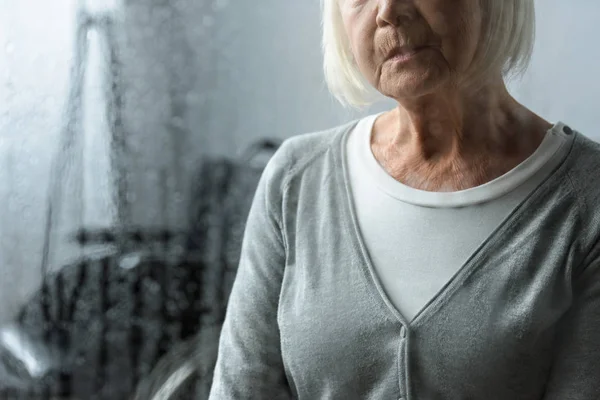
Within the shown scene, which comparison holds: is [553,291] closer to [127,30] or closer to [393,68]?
[393,68]

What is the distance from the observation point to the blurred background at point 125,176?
1016 millimetres

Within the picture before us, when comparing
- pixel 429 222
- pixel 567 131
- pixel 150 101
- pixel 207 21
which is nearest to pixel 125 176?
pixel 150 101

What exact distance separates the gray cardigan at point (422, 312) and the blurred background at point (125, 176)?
0.74ft

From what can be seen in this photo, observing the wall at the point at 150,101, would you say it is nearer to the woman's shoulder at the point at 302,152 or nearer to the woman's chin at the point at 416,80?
the woman's shoulder at the point at 302,152

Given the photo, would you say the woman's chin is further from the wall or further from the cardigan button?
the wall

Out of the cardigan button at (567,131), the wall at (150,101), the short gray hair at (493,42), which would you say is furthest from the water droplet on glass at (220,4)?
the cardigan button at (567,131)

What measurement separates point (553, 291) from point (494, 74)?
217mm

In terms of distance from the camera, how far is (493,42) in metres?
0.68

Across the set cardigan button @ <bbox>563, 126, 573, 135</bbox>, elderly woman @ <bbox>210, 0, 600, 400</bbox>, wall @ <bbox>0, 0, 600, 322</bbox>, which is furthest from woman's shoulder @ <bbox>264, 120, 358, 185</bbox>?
cardigan button @ <bbox>563, 126, 573, 135</bbox>

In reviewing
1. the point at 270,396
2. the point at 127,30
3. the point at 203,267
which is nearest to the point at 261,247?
the point at 270,396

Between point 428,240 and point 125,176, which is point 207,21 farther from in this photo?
point 428,240

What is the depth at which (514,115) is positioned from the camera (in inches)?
28.6

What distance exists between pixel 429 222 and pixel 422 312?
93 millimetres

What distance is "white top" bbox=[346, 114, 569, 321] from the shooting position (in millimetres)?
702
